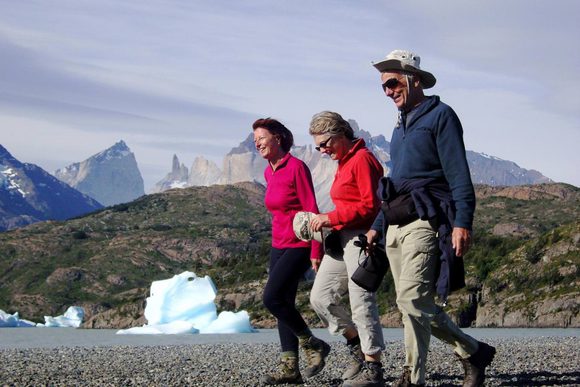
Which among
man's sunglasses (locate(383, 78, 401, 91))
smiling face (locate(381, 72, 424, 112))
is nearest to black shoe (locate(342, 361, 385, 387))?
smiling face (locate(381, 72, 424, 112))

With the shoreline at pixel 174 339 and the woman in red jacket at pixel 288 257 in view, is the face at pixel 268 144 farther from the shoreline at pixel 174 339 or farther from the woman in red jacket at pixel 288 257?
the shoreline at pixel 174 339

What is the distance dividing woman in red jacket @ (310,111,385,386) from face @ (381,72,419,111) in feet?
2.57

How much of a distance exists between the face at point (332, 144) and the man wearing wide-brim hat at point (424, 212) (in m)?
0.76

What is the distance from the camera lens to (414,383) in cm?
673

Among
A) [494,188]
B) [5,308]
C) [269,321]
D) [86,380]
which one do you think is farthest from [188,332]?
[494,188]

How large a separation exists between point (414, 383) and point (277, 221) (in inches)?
93.5

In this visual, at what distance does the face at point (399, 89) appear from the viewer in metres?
6.83

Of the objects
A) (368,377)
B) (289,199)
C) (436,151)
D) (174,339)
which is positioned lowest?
(174,339)

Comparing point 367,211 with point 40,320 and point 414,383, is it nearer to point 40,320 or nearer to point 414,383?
point 414,383

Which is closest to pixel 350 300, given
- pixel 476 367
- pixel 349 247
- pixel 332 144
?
pixel 349 247

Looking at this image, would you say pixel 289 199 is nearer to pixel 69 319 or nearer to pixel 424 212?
pixel 424 212

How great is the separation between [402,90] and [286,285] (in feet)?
7.75

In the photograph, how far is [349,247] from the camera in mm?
7613

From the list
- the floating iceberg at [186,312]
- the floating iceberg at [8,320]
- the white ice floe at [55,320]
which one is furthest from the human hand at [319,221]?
the floating iceberg at [8,320]
